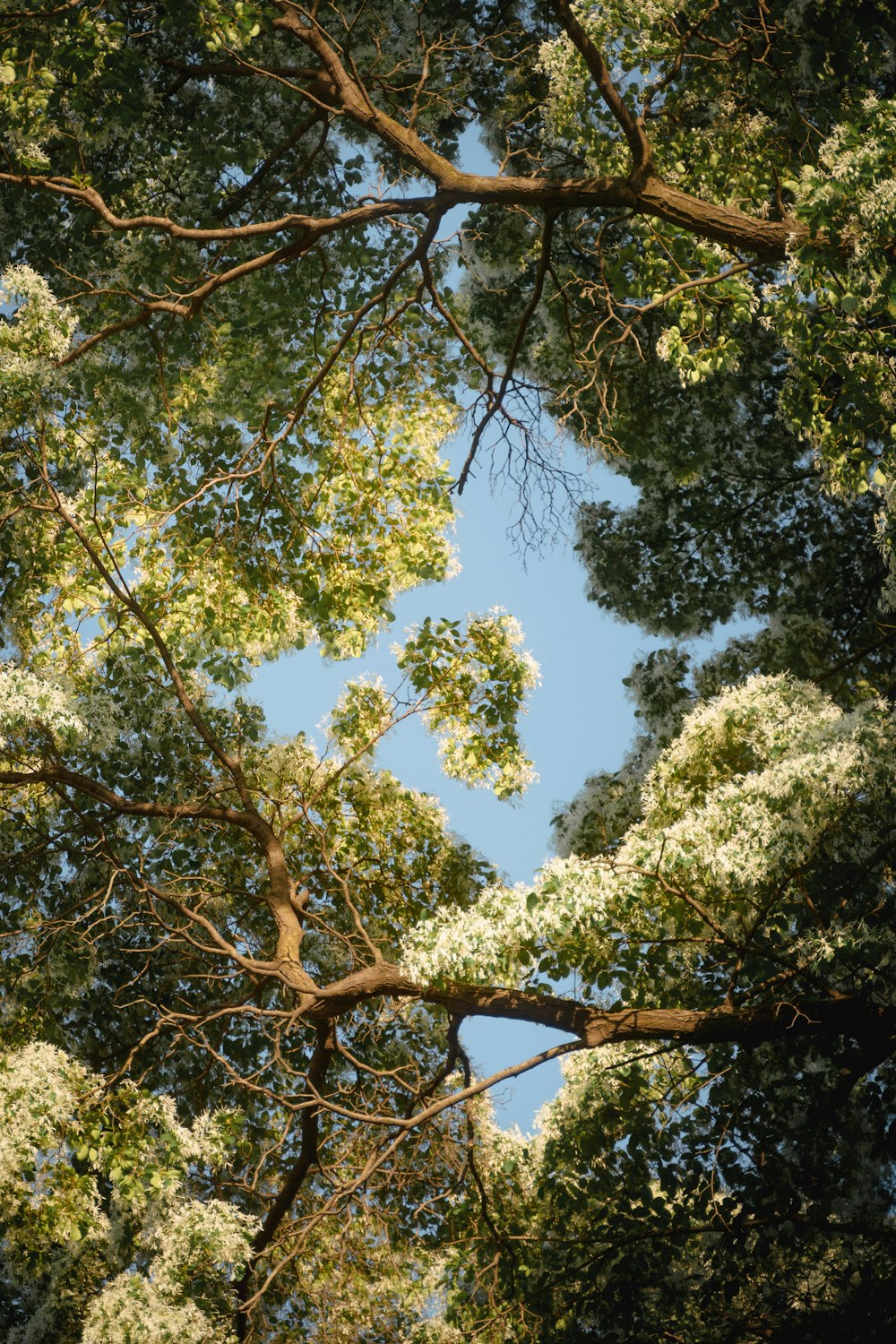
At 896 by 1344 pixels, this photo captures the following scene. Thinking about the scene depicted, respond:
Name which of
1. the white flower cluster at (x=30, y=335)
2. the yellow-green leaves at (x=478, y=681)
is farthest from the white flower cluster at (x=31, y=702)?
the yellow-green leaves at (x=478, y=681)

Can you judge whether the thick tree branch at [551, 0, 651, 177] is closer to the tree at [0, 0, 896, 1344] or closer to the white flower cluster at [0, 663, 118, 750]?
the tree at [0, 0, 896, 1344]

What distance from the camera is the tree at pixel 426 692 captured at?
7188 mm

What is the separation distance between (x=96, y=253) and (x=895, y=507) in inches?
287

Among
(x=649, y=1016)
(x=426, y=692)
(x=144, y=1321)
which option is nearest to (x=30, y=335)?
(x=426, y=692)

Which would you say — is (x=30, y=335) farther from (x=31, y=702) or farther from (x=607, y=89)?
(x=607, y=89)

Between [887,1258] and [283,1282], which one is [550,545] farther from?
[283,1282]

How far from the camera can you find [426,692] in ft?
31.7

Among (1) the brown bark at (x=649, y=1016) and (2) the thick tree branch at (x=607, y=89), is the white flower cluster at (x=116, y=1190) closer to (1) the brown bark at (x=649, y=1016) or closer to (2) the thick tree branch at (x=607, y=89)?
(1) the brown bark at (x=649, y=1016)

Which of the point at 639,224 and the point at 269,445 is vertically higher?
the point at 639,224

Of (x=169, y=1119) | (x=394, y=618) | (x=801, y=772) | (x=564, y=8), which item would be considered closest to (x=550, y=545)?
(x=394, y=618)

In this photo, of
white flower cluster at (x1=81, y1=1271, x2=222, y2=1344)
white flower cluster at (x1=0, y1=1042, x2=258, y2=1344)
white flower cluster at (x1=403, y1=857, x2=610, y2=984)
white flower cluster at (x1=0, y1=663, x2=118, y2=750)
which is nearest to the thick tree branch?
white flower cluster at (x1=403, y1=857, x2=610, y2=984)

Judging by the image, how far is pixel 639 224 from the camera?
8.00 metres

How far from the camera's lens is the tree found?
7188 mm

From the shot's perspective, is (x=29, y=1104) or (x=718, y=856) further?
(x=29, y=1104)
